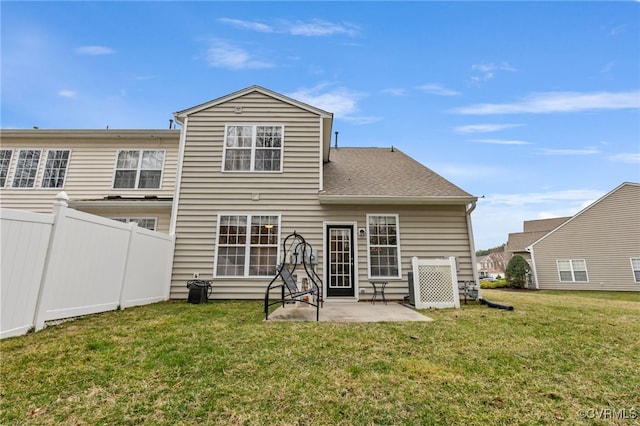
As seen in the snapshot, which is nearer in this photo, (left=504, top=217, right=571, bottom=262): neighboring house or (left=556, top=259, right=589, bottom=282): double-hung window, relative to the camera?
(left=556, top=259, right=589, bottom=282): double-hung window

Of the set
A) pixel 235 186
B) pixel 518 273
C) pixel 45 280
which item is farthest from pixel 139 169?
pixel 518 273

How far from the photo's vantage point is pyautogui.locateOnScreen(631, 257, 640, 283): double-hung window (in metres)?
14.3

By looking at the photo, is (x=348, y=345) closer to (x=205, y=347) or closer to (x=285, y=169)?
(x=205, y=347)

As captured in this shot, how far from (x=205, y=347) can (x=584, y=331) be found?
5576 mm

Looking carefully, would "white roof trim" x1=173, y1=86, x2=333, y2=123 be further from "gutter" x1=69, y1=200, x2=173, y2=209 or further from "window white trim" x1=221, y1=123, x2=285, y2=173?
"gutter" x1=69, y1=200, x2=173, y2=209

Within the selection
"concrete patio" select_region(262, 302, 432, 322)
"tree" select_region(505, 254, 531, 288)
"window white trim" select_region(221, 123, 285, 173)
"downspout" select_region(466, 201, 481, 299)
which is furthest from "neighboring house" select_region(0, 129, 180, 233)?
"tree" select_region(505, 254, 531, 288)

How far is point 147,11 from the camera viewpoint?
930 cm

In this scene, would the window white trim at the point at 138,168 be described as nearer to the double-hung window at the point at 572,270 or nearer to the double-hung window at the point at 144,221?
the double-hung window at the point at 144,221

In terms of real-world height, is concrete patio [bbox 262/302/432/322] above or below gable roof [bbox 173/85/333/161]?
below

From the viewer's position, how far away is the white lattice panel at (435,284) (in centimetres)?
602

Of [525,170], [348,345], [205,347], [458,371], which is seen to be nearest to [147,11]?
[205,347]

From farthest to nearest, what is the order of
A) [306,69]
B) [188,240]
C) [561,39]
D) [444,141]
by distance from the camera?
1. [444,141]
2. [306,69]
3. [561,39]
4. [188,240]

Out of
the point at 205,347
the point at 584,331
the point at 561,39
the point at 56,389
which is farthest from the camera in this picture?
the point at 561,39

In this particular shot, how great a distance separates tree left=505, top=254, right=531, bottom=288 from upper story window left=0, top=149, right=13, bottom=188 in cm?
2588
